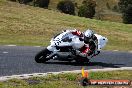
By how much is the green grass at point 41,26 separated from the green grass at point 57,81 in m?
18.9

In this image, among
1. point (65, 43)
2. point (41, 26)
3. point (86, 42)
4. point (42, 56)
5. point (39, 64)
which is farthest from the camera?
point (41, 26)

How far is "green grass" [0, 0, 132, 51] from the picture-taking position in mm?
37500

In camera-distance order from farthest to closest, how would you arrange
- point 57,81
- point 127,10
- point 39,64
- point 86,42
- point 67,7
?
point 67,7 → point 127,10 → point 86,42 → point 39,64 → point 57,81

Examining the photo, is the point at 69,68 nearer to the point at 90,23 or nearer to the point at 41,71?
the point at 41,71

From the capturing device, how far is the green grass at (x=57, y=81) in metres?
12.7

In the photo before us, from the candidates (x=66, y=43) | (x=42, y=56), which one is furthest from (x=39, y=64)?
(x=66, y=43)

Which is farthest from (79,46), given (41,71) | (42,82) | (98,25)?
(98,25)

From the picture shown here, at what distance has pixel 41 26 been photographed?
43.9 metres

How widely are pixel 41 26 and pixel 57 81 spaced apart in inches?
1203

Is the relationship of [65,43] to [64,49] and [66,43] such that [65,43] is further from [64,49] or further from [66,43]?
[64,49]

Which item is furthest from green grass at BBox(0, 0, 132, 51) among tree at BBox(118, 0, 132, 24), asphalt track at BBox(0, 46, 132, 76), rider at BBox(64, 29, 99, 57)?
tree at BBox(118, 0, 132, 24)

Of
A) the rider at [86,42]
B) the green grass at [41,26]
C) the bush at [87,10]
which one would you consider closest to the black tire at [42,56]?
the rider at [86,42]

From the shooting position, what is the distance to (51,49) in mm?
17766

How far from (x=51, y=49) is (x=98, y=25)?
33689 millimetres
